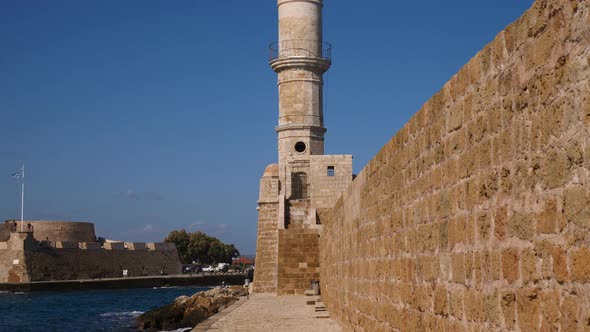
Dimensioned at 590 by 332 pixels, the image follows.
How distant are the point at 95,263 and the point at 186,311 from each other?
123ft

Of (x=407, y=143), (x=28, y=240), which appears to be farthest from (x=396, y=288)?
(x=28, y=240)

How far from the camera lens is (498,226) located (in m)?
3.68

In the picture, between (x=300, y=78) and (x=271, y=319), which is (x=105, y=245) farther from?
(x=271, y=319)

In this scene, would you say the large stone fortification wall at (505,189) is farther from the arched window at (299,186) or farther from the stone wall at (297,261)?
the arched window at (299,186)

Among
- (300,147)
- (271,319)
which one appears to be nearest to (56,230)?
(300,147)

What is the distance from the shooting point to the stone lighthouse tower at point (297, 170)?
22.9 metres

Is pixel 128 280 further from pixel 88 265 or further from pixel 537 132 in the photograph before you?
pixel 537 132

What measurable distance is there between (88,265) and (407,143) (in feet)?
187

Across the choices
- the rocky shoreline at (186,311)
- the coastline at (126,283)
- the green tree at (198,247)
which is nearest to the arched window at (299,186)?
the rocky shoreline at (186,311)

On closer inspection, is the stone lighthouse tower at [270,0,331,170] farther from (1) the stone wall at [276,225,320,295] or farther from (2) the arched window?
(1) the stone wall at [276,225,320,295]

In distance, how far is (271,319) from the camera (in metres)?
14.9

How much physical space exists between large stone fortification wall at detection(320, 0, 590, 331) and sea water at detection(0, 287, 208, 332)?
84.2ft

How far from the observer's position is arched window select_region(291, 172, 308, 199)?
29.8 meters

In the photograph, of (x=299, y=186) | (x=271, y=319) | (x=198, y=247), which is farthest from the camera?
(x=198, y=247)
